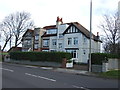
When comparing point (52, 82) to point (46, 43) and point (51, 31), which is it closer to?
point (51, 31)

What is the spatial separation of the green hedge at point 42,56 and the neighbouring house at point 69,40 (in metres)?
13.9

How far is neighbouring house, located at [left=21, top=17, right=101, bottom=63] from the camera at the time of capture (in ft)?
162

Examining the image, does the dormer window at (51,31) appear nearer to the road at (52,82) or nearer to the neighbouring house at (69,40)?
the neighbouring house at (69,40)

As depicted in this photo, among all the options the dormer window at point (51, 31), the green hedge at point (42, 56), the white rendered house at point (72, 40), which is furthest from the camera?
the dormer window at point (51, 31)

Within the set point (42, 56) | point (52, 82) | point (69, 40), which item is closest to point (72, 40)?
point (69, 40)

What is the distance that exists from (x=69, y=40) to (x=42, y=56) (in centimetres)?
1912

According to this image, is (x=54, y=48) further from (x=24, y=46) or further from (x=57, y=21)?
(x=24, y=46)

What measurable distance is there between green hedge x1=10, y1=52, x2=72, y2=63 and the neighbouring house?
13.9 meters

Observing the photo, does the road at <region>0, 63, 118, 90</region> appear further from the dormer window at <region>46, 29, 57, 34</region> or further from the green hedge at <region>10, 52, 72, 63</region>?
the dormer window at <region>46, 29, 57, 34</region>

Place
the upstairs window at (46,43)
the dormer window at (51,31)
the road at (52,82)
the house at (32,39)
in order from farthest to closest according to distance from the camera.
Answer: the house at (32,39)
the upstairs window at (46,43)
the dormer window at (51,31)
the road at (52,82)

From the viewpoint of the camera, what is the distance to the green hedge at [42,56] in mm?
30534

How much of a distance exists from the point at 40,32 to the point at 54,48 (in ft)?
31.5

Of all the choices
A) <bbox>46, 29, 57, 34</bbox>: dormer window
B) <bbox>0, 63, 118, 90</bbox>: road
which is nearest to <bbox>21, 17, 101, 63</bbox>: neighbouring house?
<bbox>46, 29, 57, 34</bbox>: dormer window

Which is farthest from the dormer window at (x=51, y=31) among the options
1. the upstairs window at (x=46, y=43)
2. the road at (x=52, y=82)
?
the road at (x=52, y=82)
